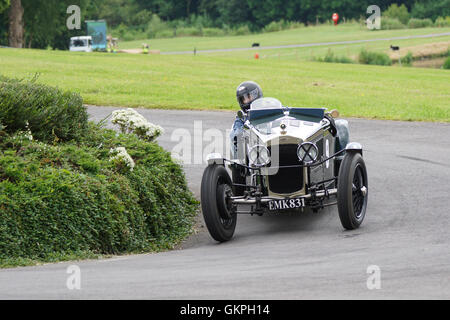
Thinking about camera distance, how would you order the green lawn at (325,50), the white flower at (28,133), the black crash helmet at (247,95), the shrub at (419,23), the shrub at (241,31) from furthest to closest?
the shrub at (241,31), the shrub at (419,23), the green lawn at (325,50), the black crash helmet at (247,95), the white flower at (28,133)

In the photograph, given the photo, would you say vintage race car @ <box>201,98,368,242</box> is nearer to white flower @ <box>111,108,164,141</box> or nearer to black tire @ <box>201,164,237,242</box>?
black tire @ <box>201,164,237,242</box>

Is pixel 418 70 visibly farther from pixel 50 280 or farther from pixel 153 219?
pixel 50 280

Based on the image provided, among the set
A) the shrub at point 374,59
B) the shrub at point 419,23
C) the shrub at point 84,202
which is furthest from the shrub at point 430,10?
the shrub at point 84,202

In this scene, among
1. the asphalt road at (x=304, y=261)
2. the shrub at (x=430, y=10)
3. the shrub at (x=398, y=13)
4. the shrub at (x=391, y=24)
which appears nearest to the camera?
the asphalt road at (x=304, y=261)

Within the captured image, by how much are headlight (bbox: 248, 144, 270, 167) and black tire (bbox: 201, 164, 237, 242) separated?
440 mm

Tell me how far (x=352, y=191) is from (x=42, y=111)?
14.9ft

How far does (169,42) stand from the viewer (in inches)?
3241

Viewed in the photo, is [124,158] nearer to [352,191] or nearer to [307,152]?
[307,152]

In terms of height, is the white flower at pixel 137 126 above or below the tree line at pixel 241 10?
below

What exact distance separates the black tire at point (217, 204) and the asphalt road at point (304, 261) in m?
0.17

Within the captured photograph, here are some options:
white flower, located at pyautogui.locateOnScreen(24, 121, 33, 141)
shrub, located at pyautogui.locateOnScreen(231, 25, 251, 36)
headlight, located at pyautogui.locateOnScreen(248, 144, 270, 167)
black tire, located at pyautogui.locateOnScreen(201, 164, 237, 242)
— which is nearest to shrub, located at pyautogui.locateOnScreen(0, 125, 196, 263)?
white flower, located at pyautogui.locateOnScreen(24, 121, 33, 141)

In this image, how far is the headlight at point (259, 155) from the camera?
9587mm

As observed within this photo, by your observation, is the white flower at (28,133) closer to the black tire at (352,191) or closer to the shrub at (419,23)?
the black tire at (352,191)

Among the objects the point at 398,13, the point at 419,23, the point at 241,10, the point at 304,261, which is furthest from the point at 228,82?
the point at 241,10
